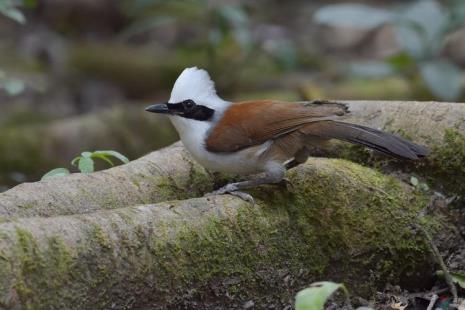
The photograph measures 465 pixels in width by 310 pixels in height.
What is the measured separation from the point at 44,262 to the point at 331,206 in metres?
1.50

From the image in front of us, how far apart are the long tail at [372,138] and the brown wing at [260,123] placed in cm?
6

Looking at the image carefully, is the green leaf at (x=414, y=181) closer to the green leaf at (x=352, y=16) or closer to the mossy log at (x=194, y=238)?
the mossy log at (x=194, y=238)

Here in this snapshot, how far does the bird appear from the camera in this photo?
4.04 meters

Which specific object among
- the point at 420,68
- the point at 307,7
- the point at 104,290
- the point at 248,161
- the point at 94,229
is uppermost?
the point at 307,7

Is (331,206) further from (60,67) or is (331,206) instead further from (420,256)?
(60,67)

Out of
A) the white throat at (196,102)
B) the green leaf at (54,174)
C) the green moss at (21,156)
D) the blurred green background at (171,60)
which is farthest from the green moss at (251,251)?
the green moss at (21,156)

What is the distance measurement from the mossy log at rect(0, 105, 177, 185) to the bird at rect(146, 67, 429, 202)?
3.64 m

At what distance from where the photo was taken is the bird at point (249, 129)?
404 centimetres

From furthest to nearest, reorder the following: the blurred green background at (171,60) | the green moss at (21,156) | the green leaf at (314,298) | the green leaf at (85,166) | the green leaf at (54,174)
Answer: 1. the blurred green background at (171,60)
2. the green moss at (21,156)
3. the green leaf at (85,166)
4. the green leaf at (54,174)
5. the green leaf at (314,298)

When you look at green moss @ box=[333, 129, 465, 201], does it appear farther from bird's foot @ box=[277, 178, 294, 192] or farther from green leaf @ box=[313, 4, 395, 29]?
green leaf @ box=[313, 4, 395, 29]

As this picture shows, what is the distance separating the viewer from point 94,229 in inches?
124

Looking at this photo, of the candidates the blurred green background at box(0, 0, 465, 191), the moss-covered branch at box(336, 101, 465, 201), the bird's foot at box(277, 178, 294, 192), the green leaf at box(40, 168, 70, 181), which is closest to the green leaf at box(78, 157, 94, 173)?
the green leaf at box(40, 168, 70, 181)

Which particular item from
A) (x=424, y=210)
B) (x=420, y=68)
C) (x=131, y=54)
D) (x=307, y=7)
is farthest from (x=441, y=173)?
(x=307, y=7)

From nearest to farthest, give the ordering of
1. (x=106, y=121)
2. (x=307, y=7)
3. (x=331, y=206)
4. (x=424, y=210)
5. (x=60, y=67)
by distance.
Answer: (x=331, y=206) → (x=424, y=210) → (x=106, y=121) → (x=60, y=67) → (x=307, y=7)
